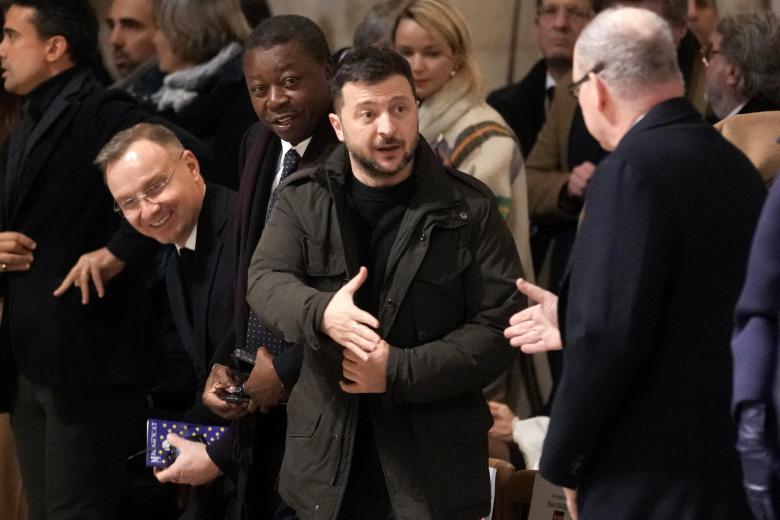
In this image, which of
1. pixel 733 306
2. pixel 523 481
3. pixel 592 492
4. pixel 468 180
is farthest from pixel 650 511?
pixel 523 481

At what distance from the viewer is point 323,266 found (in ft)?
11.2

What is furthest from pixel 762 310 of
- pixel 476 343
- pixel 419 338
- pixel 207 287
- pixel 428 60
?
pixel 428 60

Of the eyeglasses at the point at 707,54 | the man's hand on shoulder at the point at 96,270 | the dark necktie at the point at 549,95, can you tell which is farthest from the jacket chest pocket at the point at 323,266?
the dark necktie at the point at 549,95

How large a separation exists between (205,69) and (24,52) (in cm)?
Result: 73

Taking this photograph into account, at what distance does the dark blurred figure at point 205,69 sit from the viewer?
16.9ft

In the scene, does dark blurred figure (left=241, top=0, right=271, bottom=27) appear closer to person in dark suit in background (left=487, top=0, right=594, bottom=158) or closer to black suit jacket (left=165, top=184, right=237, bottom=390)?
person in dark suit in background (left=487, top=0, right=594, bottom=158)

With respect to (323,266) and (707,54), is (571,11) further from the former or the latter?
(323,266)

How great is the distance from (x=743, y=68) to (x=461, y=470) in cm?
154

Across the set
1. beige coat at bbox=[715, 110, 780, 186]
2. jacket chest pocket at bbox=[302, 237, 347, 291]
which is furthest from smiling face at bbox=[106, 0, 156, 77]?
beige coat at bbox=[715, 110, 780, 186]

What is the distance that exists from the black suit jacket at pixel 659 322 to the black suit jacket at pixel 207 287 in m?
1.43

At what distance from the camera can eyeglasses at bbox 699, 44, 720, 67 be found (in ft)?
14.1

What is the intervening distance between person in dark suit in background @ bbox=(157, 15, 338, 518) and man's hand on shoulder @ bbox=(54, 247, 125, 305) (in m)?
0.62

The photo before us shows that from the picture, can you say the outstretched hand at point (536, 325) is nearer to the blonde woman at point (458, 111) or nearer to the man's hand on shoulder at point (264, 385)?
the man's hand on shoulder at point (264, 385)

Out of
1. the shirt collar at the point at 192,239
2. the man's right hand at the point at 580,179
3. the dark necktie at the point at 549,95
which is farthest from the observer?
the dark necktie at the point at 549,95
